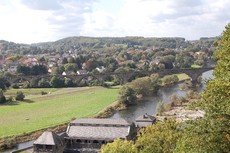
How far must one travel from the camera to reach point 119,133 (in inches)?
1812

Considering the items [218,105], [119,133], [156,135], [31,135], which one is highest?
[218,105]

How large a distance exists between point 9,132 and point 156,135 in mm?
36194

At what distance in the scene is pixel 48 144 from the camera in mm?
43312

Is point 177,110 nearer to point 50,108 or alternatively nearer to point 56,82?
point 50,108

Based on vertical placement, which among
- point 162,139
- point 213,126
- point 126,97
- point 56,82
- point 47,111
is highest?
point 213,126

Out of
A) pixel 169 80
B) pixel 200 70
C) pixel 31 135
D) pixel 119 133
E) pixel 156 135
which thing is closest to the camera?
pixel 156 135

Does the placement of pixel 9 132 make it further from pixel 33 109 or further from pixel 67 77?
pixel 67 77

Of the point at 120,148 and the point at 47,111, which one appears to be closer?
the point at 120,148

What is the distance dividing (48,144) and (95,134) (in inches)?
252

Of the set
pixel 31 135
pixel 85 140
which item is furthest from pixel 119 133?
pixel 31 135

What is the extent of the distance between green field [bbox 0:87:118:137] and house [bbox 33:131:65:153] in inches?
671

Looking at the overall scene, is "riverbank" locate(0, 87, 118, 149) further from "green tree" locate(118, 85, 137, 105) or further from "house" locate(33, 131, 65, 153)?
"house" locate(33, 131, 65, 153)

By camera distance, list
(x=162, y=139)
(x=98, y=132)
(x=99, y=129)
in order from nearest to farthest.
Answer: (x=162, y=139), (x=98, y=132), (x=99, y=129)

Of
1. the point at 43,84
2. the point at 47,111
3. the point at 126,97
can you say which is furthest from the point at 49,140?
the point at 43,84
